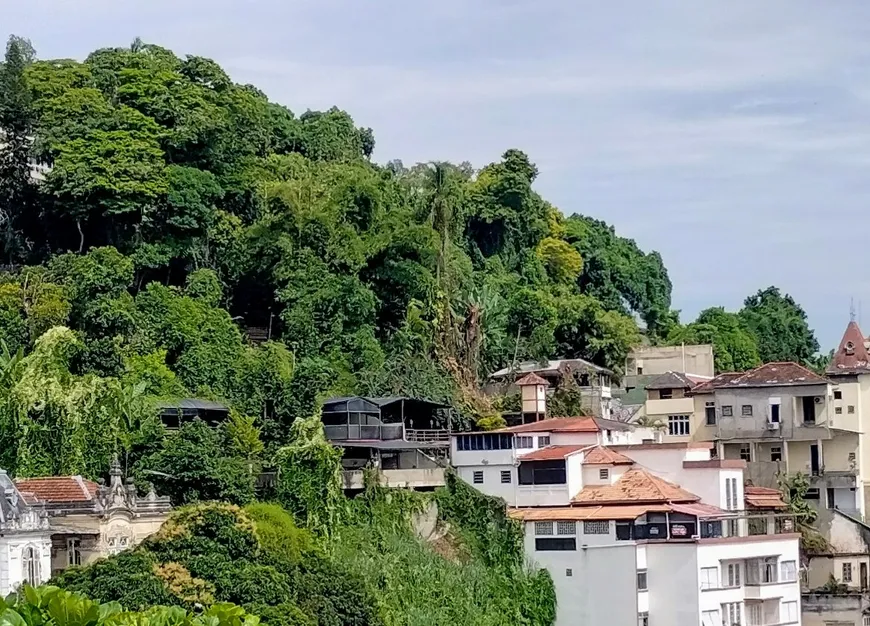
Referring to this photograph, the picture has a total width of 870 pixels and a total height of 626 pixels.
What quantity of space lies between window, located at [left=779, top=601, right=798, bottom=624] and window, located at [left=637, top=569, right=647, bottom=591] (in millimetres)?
4576

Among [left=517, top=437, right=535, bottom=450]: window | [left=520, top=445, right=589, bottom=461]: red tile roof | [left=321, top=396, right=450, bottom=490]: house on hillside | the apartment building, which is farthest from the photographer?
the apartment building

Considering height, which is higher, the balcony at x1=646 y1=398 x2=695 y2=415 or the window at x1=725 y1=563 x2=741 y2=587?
the balcony at x1=646 y1=398 x2=695 y2=415

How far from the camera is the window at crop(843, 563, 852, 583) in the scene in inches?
1850

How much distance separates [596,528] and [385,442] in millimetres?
5950

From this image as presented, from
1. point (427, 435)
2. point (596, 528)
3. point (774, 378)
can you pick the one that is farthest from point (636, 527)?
point (774, 378)

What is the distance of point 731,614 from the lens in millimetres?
40469

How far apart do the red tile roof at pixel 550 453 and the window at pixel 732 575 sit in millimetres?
4824

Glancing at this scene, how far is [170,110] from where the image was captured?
4978 cm

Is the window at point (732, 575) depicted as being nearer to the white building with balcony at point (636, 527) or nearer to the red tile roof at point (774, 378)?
the white building with balcony at point (636, 527)

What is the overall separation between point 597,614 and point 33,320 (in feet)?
53.8

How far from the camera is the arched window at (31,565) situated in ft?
110

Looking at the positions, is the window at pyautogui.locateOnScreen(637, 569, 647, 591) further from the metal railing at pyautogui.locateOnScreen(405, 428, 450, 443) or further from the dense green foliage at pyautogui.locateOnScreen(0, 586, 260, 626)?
the dense green foliage at pyautogui.locateOnScreen(0, 586, 260, 626)

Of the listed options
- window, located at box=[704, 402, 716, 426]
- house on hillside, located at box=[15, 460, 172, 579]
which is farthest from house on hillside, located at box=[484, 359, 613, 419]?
house on hillside, located at box=[15, 460, 172, 579]

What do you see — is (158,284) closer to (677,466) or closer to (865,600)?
(677,466)
